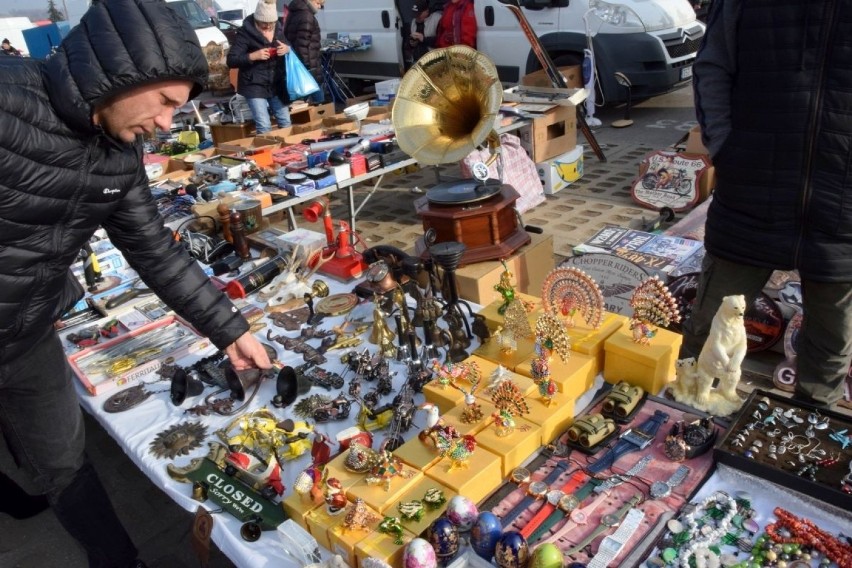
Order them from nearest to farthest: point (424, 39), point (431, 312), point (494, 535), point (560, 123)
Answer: point (494, 535) → point (431, 312) → point (560, 123) → point (424, 39)

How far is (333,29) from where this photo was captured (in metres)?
10.3

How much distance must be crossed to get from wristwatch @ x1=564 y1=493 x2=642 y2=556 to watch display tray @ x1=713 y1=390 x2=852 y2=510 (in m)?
0.25

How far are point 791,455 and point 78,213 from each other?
195 cm

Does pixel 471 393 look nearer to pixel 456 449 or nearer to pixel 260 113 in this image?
pixel 456 449

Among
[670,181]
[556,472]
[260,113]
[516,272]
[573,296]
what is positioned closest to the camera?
[556,472]

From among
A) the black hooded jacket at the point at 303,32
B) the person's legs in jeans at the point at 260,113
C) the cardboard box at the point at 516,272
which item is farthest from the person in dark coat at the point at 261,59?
→ the cardboard box at the point at 516,272

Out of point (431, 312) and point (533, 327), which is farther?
point (431, 312)

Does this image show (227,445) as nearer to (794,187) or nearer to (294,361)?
(294,361)

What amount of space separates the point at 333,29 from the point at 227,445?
31.0ft

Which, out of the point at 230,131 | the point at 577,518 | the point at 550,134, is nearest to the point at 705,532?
the point at 577,518

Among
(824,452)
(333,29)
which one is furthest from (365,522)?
(333,29)

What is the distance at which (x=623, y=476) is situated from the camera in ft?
5.46

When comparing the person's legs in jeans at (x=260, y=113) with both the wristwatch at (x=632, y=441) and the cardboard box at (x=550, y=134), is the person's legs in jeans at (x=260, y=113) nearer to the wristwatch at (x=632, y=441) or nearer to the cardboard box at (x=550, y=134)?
the cardboard box at (x=550, y=134)

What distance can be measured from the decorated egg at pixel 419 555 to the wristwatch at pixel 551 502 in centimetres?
24
